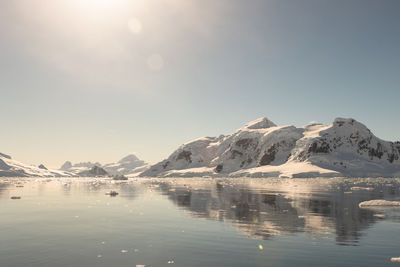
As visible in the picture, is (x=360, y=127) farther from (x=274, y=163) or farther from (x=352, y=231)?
(x=352, y=231)

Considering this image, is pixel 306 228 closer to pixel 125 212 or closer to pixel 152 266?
pixel 152 266

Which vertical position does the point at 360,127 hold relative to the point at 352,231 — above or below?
above

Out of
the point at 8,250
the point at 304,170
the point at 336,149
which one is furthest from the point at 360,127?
the point at 8,250

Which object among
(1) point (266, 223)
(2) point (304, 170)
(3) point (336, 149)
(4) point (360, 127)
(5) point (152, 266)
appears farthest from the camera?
(4) point (360, 127)

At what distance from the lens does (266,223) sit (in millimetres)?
21438

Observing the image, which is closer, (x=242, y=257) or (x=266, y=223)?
(x=242, y=257)

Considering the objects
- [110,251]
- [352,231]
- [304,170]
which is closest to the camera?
[110,251]

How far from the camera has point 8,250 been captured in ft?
46.8

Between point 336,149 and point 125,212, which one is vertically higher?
point 336,149

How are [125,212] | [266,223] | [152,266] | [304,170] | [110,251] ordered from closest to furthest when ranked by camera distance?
[152,266], [110,251], [266,223], [125,212], [304,170]

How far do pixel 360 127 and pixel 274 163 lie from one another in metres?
58.9

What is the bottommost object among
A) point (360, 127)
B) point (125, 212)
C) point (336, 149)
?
point (125, 212)

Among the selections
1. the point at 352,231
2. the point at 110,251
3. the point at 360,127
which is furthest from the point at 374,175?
the point at 110,251

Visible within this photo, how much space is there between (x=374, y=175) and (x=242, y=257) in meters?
161
